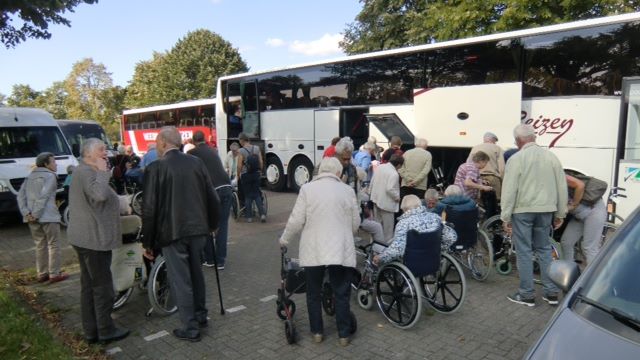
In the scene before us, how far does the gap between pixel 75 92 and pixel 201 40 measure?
26.8m

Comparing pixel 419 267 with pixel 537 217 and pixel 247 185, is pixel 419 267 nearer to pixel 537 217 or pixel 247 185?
pixel 537 217

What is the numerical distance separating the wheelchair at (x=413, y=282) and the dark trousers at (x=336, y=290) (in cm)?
60

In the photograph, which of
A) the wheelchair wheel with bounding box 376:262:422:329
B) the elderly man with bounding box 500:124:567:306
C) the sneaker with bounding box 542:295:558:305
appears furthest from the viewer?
the sneaker with bounding box 542:295:558:305

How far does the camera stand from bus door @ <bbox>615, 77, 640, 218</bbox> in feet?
23.2

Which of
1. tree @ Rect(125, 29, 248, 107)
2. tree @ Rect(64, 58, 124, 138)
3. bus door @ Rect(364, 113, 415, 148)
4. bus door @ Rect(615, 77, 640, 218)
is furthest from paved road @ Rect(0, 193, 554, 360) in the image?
tree @ Rect(64, 58, 124, 138)

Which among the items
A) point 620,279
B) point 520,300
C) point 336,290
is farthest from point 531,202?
point 620,279

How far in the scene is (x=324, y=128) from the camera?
13.1 metres

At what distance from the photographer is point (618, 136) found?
24.8 feet

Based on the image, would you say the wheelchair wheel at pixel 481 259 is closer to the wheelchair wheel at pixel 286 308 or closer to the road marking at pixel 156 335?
the wheelchair wheel at pixel 286 308

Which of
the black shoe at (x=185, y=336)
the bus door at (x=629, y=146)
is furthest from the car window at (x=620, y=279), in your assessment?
the bus door at (x=629, y=146)

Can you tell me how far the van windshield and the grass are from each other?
655 centimetres

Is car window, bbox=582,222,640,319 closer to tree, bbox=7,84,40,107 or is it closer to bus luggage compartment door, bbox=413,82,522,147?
bus luggage compartment door, bbox=413,82,522,147

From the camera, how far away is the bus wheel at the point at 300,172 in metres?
13.9

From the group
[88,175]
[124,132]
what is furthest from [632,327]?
[124,132]
